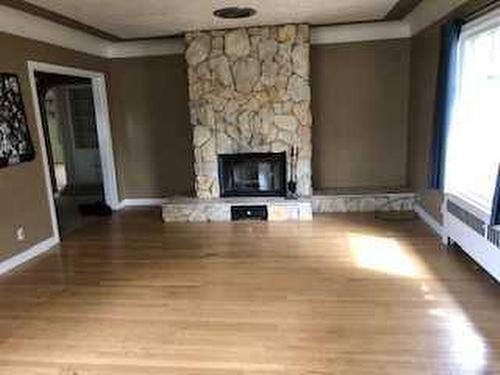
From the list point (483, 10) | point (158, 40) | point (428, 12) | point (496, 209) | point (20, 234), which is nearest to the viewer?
point (496, 209)

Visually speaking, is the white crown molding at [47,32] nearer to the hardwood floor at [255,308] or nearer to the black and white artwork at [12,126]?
the black and white artwork at [12,126]

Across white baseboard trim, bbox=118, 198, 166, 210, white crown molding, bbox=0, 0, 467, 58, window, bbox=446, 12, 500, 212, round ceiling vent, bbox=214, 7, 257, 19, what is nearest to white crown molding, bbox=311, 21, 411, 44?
white crown molding, bbox=0, 0, 467, 58

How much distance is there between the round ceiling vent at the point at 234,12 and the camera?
170 inches

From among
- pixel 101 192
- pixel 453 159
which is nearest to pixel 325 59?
pixel 453 159

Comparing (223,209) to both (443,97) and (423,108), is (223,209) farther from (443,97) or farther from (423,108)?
(443,97)

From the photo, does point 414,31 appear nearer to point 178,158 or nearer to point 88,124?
point 178,158

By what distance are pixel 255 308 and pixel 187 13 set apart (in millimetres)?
2990

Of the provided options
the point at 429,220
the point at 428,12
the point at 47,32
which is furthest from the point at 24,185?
the point at 428,12

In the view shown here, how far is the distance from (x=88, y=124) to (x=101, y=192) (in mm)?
1377

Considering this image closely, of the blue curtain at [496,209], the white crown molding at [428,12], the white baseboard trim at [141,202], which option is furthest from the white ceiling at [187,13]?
the white baseboard trim at [141,202]

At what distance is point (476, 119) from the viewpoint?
4012 mm

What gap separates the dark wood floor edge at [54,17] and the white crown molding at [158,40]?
102mm

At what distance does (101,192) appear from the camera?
7.42 metres

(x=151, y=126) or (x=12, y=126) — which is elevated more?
(x=12, y=126)
